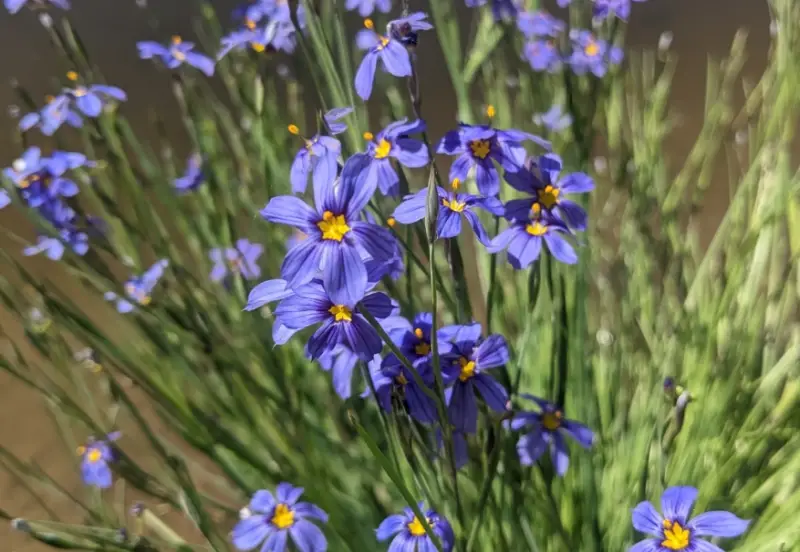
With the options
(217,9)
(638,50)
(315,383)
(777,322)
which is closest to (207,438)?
(315,383)

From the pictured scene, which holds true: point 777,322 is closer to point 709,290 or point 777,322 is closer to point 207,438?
point 709,290

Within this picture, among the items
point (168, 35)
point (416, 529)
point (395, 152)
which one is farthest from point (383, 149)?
point (168, 35)

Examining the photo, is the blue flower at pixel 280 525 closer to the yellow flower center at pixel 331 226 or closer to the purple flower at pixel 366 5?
the yellow flower center at pixel 331 226

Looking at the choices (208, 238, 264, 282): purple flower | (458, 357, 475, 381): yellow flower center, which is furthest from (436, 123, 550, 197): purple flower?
(208, 238, 264, 282): purple flower

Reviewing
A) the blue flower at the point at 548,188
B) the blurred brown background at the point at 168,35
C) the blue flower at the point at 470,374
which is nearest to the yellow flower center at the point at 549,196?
the blue flower at the point at 548,188

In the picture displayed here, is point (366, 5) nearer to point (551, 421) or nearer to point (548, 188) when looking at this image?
point (548, 188)
